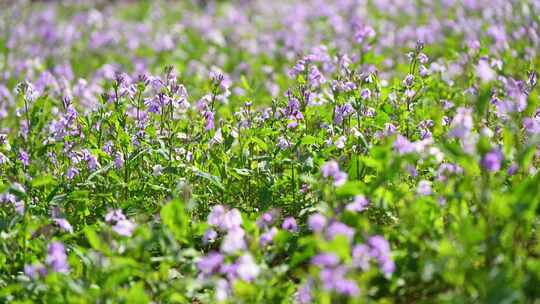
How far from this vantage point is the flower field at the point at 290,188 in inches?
105

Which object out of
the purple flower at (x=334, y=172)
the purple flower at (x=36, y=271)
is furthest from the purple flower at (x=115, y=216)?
the purple flower at (x=334, y=172)

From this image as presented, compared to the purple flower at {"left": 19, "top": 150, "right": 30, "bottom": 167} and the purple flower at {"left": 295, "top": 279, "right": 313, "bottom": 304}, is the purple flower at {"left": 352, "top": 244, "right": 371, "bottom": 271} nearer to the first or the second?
the purple flower at {"left": 295, "top": 279, "right": 313, "bottom": 304}

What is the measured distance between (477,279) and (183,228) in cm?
123

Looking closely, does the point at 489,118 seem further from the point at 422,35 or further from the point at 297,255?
the point at 422,35

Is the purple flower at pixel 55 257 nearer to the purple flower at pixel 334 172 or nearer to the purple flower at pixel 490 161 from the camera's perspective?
the purple flower at pixel 334 172

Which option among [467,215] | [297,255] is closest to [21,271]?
[297,255]

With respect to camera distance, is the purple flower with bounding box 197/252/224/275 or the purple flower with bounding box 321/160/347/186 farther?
the purple flower with bounding box 321/160/347/186

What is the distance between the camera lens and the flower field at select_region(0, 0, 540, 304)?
266 centimetres

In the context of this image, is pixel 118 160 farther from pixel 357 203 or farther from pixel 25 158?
pixel 357 203

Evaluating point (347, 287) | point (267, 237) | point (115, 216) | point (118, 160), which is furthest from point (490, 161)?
point (118, 160)

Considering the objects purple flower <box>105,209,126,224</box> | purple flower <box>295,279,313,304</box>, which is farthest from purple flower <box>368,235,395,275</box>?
purple flower <box>105,209,126,224</box>

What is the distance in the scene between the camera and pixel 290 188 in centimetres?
412

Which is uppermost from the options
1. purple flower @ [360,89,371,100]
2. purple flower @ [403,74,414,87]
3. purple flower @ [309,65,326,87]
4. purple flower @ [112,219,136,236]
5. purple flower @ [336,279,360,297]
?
purple flower @ [309,65,326,87]

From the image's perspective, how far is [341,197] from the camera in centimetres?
320
